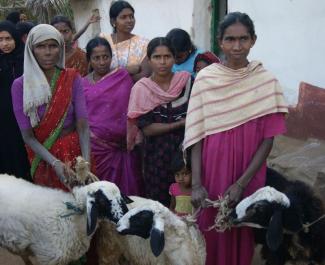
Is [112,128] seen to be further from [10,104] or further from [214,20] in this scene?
[214,20]

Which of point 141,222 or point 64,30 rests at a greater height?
point 64,30

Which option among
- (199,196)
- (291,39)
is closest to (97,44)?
(199,196)

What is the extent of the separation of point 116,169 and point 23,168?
996 mm

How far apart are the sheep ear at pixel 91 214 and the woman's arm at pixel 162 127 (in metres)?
0.93

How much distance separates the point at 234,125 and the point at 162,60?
1.05 m

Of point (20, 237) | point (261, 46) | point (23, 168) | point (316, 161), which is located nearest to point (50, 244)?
point (20, 237)

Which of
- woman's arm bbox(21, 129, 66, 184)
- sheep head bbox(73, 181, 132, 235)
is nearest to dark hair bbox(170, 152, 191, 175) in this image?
sheep head bbox(73, 181, 132, 235)

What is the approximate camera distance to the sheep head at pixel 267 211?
9.84ft

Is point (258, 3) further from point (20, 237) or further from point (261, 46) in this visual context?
point (20, 237)

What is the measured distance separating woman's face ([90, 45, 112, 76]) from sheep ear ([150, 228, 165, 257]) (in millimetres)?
1940

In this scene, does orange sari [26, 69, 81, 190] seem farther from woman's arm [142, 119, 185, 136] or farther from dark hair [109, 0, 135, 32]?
dark hair [109, 0, 135, 32]

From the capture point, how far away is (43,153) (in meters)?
3.72

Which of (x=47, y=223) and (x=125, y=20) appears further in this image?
(x=125, y=20)

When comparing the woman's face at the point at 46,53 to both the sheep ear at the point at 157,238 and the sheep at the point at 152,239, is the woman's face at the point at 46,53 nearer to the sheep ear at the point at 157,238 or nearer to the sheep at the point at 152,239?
the sheep at the point at 152,239
